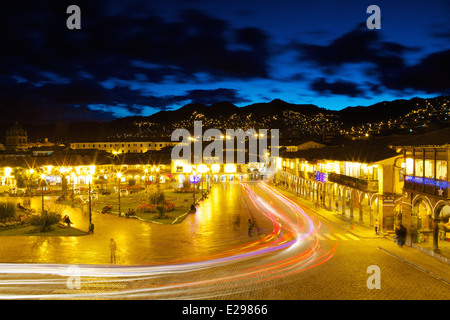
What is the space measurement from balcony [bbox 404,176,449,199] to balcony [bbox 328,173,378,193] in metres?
3.69

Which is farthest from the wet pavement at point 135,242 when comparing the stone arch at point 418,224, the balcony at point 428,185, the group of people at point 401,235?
the balcony at point 428,185

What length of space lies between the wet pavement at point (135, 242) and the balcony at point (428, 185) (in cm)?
966

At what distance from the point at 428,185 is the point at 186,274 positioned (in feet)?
43.2

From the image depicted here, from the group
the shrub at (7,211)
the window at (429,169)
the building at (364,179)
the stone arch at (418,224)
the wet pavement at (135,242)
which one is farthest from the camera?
the shrub at (7,211)

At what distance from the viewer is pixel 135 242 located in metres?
22.1

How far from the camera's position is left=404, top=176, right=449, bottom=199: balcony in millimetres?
18188

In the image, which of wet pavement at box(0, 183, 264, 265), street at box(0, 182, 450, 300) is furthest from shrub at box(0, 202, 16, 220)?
street at box(0, 182, 450, 300)

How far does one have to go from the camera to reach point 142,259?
59.5 ft

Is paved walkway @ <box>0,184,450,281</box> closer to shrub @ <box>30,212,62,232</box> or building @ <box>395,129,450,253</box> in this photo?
building @ <box>395,129,450,253</box>

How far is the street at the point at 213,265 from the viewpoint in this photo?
1331 centimetres

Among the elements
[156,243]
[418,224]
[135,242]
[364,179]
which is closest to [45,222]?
[135,242]

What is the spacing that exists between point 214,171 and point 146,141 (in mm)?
47538

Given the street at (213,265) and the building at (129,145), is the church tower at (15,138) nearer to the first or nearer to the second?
the building at (129,145)
